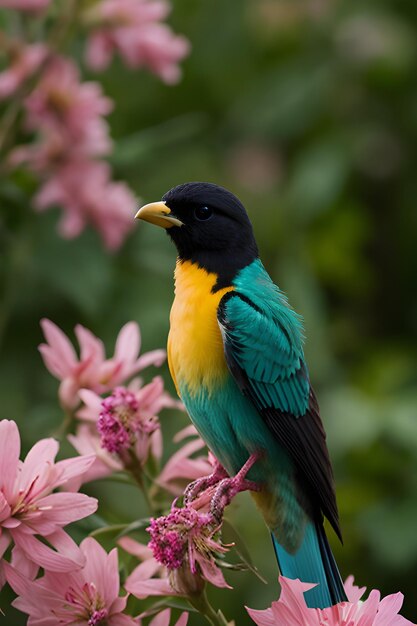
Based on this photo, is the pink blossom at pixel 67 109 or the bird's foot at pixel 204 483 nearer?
the bird's foot at pixel 204 483

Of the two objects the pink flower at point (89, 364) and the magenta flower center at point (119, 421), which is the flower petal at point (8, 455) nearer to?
the magenta flower center at point (119, 421)

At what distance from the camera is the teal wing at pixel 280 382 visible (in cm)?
186

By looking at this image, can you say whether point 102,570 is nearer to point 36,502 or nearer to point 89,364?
point 36,502

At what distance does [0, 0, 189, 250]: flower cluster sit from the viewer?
8.13 ft

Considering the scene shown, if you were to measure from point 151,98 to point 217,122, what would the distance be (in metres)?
0.33

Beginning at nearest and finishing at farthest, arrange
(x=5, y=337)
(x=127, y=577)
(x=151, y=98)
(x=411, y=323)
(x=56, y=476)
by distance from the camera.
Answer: (x=56, y=476), (x=127, y=577), (x=5, y=337), (x=411, y=323), (x=151, y=98)

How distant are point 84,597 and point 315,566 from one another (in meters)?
0.48

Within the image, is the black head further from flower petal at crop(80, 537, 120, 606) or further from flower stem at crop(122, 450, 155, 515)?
flower petal at crop(80, 537, 120, 606)

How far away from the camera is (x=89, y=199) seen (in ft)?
8.33

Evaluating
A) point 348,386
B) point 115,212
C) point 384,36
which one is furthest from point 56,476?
point 384,36

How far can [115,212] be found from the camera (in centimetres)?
255

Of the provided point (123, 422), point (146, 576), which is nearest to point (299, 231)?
point (123, 422)

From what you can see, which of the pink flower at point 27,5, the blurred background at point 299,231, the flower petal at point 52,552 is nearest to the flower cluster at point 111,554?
the flower petal at point 52,552

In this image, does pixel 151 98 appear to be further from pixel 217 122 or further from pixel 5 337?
pixel 5 337
